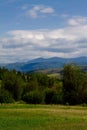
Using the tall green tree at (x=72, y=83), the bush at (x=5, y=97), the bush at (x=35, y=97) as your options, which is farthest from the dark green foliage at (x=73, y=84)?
the bush at (x=5, y=97)

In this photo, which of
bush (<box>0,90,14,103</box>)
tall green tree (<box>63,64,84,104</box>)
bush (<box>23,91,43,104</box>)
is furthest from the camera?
bush (<box>0,90,14,103</box>)

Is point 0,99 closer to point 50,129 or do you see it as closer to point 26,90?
point 26,90

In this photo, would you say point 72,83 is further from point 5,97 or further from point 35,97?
point 5,97

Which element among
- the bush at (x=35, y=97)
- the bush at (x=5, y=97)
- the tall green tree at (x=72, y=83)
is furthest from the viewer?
the bush at (x=5, y=97)

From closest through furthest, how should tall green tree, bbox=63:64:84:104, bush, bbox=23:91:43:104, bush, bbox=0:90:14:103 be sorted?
tall green tree, bbox=63:64:84:104 < bush, bbox=23:91:43:104 < bush, bbox=0:90:14:103

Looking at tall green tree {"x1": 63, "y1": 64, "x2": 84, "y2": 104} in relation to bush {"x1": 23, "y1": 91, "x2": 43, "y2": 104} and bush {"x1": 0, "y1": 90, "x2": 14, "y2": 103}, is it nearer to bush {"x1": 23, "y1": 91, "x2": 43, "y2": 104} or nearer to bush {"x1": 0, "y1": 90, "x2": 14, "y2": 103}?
bush {"x1": 23, "y1": 91, "x2": 43, "y2": 104}

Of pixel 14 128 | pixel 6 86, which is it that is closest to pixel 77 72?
pixel 6 86

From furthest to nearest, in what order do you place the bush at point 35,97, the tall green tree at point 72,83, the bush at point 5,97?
1. the bush at point 5,97
2. the bush at point 35,97
3. the tall green tree at point 72,83

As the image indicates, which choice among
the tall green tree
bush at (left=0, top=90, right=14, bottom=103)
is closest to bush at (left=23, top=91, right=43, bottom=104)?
bush at (left=0, top=90, right=14, bottom=103)

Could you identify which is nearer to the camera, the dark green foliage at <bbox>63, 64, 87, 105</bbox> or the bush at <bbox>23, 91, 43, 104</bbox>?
the dark green foliage at <bbox>63, 64, 87, 105</bbox>

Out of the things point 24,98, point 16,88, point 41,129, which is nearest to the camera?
point 41,129

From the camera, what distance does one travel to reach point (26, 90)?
123500 millimetres

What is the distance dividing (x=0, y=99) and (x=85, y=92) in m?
24.0

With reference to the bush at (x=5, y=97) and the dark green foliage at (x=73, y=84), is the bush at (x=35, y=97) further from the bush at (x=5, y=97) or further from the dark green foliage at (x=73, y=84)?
the dark green foliage at (x=73, y=84)
